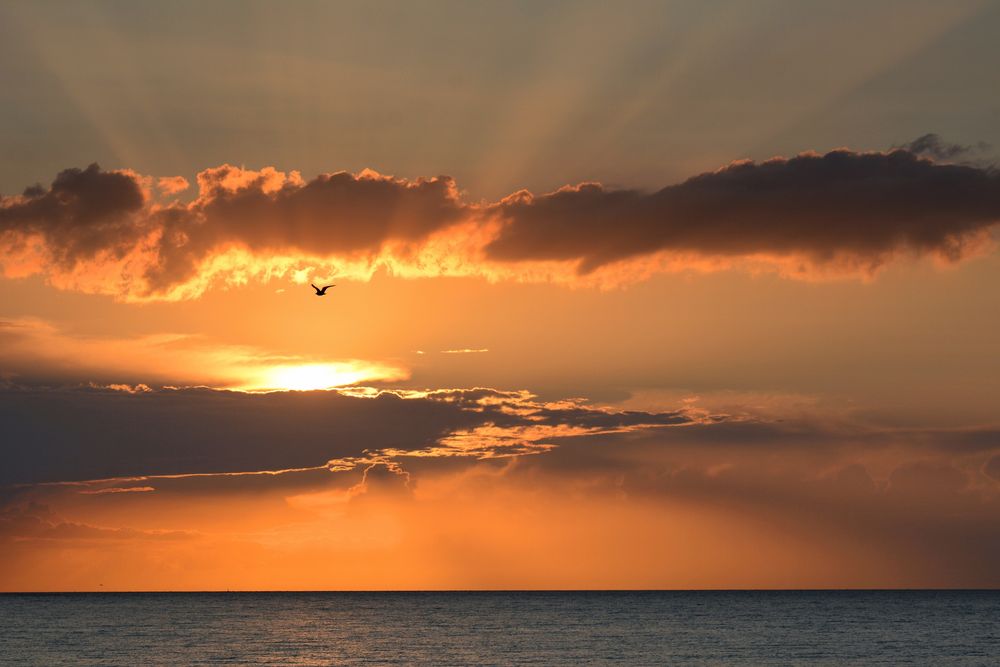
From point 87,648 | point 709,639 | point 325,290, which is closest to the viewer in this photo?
point 325,290

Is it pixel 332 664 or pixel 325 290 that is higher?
pixel 325 290

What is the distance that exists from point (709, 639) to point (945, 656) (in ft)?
120

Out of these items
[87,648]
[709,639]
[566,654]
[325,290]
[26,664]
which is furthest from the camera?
[709,639]

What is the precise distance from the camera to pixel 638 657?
5561 inches

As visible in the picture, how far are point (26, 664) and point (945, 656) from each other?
111 metres

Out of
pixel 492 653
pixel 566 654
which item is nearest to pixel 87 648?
pixel 492 653

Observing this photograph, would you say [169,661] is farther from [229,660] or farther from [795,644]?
[795,644]

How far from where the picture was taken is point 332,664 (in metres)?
134

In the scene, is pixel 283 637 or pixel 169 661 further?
pixel 283 637

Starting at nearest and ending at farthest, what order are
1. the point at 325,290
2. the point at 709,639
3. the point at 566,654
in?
the point at 325,290, the point at 566,654, the point at 709,639

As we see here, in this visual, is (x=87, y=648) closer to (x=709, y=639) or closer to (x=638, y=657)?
(x=638, y=657)

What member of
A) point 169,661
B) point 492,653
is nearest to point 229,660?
point 169,661

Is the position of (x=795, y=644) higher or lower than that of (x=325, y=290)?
lower

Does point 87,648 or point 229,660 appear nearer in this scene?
point 229,660
